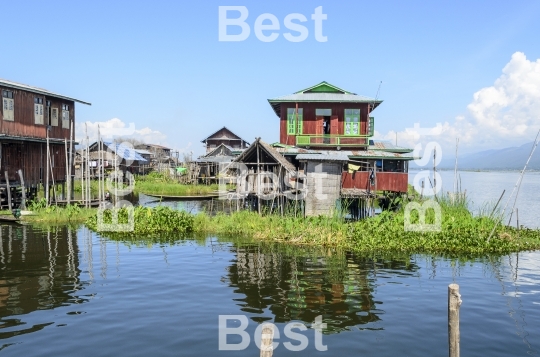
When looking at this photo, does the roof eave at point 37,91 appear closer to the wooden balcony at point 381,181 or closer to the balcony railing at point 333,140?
the balcony railing at point 333,140

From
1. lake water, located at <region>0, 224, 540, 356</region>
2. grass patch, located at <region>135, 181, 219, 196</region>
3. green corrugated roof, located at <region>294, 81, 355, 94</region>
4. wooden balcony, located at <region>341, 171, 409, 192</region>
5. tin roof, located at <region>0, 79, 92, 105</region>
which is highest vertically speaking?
green corrugated roof, located at <region>294, 81, 355, 94</region>

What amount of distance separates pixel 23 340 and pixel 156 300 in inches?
122

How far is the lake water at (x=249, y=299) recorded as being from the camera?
8328 mm

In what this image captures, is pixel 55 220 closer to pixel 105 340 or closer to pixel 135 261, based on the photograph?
pixel 135 261

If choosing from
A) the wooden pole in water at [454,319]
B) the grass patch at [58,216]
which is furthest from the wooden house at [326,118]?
the wooden pole in water at [454,319]

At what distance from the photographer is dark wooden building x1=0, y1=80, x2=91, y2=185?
24266 millimetres

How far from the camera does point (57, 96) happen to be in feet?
89.4

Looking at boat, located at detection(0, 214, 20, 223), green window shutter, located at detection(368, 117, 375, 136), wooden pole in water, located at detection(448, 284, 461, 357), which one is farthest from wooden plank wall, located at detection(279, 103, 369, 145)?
wooden pole in water, located at detection(448, 284, 461, 357)

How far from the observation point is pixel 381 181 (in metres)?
24.9

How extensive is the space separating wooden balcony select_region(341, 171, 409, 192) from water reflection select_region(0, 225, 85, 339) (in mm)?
14602

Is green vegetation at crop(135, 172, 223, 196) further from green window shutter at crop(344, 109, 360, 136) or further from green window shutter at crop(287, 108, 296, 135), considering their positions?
green window shutter at crop(344, 109, 360, 136)

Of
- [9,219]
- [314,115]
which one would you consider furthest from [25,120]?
[314,115]

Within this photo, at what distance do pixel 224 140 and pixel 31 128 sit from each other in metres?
32.7

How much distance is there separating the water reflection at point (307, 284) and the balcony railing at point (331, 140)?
50.3 feet
